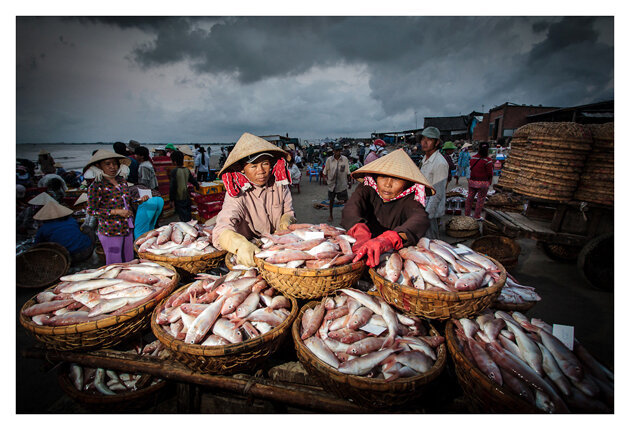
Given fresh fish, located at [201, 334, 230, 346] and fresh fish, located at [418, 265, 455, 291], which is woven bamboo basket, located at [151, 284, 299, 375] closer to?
fresh fish, located at [201, 334, 230, 346]

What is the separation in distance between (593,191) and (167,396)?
20.6 ft

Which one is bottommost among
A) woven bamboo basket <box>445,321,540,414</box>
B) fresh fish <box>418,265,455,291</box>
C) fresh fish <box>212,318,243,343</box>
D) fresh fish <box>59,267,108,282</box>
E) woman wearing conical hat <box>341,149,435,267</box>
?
woven bamboo basket <box>445,321,540,414</box>

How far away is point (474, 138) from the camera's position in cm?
3484

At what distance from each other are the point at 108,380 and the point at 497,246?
6.33 metres

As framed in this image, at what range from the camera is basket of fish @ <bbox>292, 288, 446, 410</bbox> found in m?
1.41

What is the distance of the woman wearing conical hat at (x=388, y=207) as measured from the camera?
6.67ft

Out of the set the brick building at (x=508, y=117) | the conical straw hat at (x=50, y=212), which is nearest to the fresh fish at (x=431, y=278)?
the conical straw hat at (x=50, y=212)

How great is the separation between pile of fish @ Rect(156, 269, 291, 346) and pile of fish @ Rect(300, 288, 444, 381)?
0.30m

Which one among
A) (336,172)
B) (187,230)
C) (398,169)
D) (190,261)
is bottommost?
(190,261)

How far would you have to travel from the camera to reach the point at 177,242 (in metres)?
2.78

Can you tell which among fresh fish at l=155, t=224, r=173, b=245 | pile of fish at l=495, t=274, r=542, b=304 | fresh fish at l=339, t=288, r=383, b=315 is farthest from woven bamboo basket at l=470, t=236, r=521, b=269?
fresh fish at l=155, t=224, r=173, b=245

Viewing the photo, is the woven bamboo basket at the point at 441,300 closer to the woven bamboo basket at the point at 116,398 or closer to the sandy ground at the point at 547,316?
the sandy ground at the point at 547,316

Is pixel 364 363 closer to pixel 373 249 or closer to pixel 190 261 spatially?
pixel 373 249

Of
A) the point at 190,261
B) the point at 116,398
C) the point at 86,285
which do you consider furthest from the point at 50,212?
the point at 116,398
